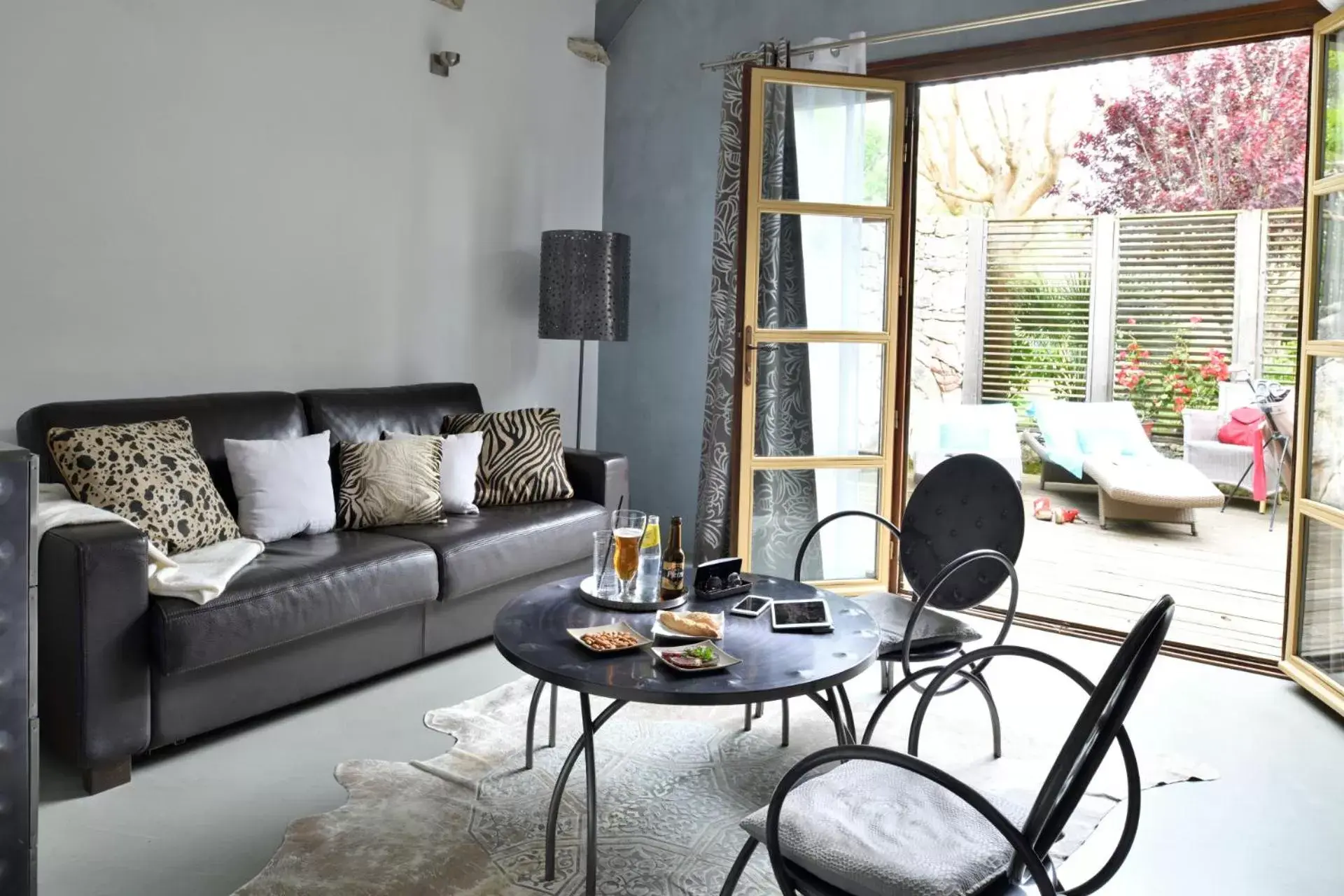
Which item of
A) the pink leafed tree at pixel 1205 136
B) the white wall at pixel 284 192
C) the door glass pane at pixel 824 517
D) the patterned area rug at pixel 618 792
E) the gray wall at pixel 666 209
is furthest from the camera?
the pink leafed tree at pixel 1205 136

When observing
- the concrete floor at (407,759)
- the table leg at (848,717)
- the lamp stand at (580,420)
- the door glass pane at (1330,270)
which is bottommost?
the concrete floor at (407,759)

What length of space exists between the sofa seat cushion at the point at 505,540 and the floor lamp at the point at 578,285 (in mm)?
803

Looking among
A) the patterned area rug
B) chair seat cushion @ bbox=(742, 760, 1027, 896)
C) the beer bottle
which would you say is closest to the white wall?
the patterned area rug

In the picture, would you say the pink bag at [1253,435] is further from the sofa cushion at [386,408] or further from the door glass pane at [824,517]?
the sofa cushion at [386,408]

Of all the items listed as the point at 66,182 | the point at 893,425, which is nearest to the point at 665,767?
the point at 893,425

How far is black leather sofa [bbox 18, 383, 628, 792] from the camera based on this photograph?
8.11 feet

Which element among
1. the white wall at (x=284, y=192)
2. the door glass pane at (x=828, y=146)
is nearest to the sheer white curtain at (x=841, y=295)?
the door glass pane at (x=828, y=146)

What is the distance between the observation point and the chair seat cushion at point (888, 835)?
149 centimetres

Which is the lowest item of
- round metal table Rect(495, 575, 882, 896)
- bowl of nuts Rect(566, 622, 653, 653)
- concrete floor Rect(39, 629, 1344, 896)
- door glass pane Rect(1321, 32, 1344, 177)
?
concrete floor Rect(39, 629, 1344, 896)

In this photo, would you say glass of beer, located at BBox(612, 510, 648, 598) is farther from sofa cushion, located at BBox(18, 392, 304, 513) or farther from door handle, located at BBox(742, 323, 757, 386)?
door handle, located at BBox(742, 323, 757, 386)

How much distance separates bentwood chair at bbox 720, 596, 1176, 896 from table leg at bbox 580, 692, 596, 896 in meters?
0.43

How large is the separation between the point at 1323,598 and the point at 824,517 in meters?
1.81

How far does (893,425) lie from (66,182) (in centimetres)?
313

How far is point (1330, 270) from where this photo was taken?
10.9 ft
